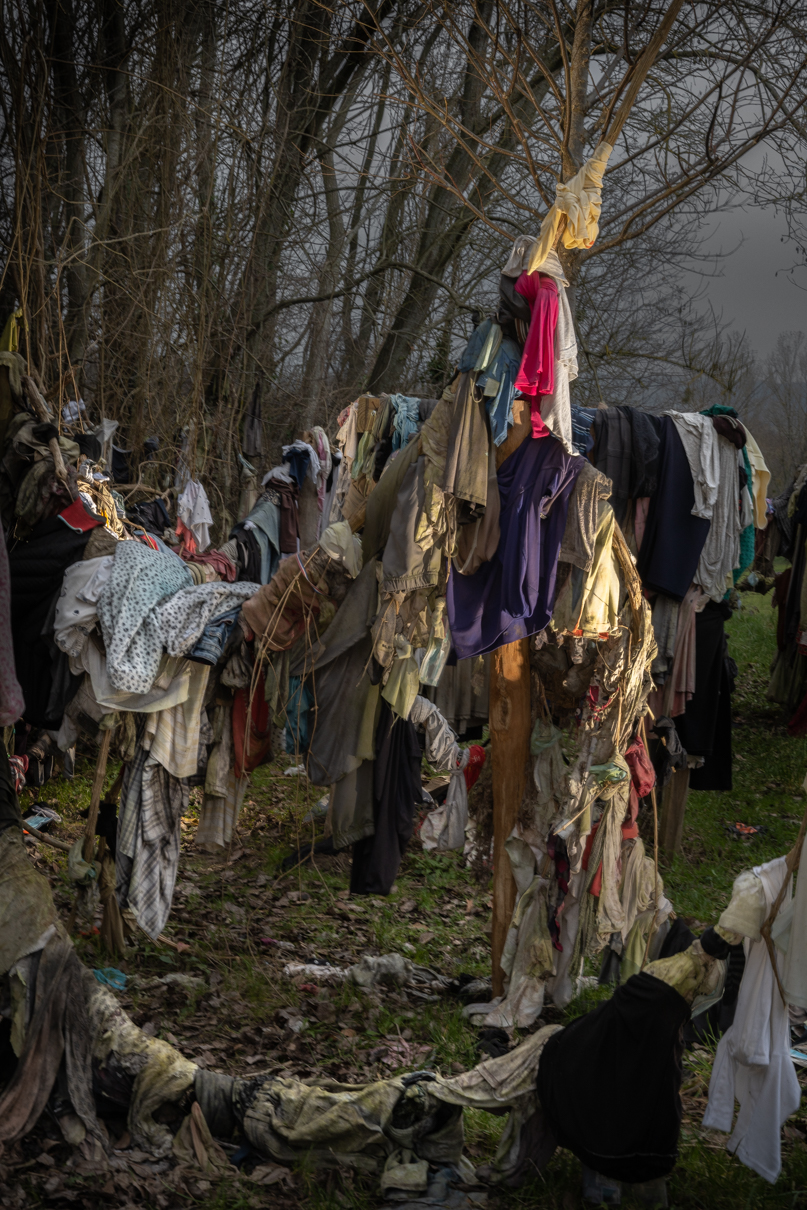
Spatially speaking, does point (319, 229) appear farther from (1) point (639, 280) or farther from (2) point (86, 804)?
(2) point (86, 804)

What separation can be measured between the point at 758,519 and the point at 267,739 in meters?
3.32

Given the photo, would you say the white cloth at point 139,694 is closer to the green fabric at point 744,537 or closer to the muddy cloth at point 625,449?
the muddy cloth at point 625,449

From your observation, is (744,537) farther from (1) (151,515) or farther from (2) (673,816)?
(1) (151,515)

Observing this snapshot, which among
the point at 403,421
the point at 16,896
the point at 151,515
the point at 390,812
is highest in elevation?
the point at 403,421

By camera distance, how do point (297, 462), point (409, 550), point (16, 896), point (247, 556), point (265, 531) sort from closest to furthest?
1. point (16, 896)
2. point (409, 550)
3. point (247, 556)
4. point (265, 531)
5. point (297, 462)

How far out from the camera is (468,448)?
4070 mm

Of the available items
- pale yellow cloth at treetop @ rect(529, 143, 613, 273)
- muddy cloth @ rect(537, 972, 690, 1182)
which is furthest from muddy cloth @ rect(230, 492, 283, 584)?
muddy cloth @ rect(537, 972, 690, 1182)

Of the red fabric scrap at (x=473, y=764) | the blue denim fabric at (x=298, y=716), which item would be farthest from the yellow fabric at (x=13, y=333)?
the red fabric scrap at (x=473, y=764)

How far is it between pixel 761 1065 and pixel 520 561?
7.12 ft

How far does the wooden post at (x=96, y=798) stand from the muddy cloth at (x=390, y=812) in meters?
1.34

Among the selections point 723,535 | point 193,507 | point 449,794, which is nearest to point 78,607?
point 449,794

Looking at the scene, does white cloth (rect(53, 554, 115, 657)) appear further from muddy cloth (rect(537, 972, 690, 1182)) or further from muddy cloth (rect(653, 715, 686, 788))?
muddy cloth (rect(653, 715, 686, 788))

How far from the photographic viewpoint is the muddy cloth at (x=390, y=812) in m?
4.90

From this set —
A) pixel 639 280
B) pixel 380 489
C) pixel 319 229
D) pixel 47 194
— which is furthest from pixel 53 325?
pixel 639 280
